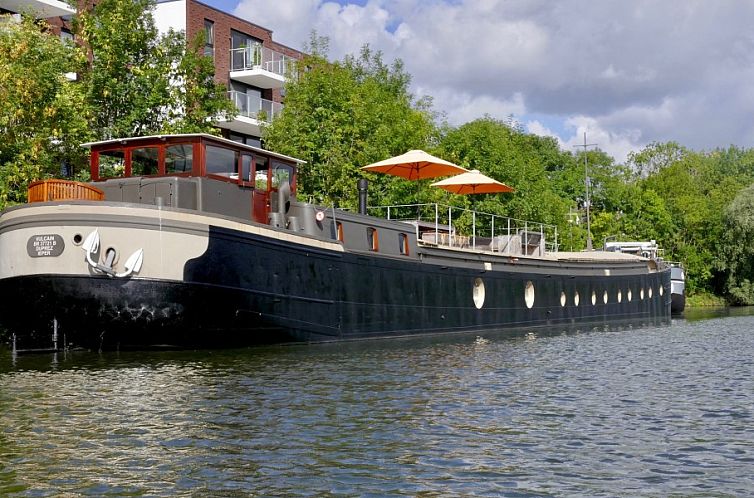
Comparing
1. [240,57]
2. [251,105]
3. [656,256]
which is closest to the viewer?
[251,105]

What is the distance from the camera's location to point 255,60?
4381 centimetres

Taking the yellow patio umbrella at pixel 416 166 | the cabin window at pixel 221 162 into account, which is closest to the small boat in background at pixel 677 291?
the yellow patio umbrella at pixel 416 166

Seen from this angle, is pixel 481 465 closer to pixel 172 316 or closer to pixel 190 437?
pixel 190 437

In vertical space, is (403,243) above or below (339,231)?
below

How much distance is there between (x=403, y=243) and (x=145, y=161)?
7077 mm

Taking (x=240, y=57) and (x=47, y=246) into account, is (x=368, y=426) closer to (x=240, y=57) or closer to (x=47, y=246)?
(x=47, y=246)

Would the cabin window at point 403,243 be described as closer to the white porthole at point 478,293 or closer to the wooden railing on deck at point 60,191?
the white porthole at point 478,293

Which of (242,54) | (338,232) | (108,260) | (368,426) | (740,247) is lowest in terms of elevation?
(368,426)

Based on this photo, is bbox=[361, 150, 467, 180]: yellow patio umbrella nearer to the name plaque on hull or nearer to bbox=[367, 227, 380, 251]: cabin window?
bbox=[367, 227, 380, 251]: cabin window

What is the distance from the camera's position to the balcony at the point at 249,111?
40.2 m

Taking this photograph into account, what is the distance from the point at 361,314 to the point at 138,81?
1052 cm

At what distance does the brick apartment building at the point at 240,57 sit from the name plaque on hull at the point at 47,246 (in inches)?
842

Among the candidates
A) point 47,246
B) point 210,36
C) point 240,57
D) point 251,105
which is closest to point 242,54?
point 240,57

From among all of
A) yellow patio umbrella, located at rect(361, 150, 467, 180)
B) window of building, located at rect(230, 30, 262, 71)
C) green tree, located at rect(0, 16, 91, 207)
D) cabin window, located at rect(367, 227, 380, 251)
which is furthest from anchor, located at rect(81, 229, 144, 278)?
window of building, located at rect(230, 30, 262, 71)
